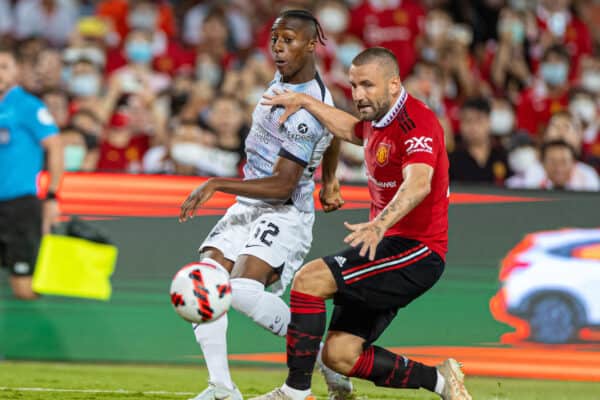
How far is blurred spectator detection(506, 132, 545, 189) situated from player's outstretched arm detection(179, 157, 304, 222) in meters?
3.95

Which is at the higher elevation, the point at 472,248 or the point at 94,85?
the point at 94,85

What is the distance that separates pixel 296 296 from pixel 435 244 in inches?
32.0

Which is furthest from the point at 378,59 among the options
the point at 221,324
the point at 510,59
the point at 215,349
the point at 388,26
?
the point at 510,59

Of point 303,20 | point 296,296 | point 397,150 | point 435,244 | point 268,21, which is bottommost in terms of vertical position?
point 296,296

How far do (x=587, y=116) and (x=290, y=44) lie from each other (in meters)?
6.76

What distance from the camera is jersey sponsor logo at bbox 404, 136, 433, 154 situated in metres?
5.59

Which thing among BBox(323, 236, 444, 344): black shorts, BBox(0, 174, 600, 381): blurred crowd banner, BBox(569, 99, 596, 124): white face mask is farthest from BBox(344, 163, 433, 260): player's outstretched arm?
BBox(569, 99, 596, 124): white face mask

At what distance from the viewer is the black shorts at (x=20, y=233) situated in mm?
8562

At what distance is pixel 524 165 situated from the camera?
33.4 feet

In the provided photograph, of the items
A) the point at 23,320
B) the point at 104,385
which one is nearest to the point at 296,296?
the point at 104,385

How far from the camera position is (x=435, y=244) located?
5.91 metres

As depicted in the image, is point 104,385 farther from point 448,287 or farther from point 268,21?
point 268,21

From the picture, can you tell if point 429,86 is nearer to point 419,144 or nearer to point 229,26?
point 229,26

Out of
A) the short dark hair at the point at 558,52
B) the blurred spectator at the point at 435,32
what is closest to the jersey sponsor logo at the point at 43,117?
the blurred spectator at the point at 435,32
